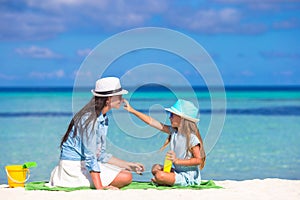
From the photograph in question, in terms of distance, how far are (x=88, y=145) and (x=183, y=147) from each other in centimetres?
116

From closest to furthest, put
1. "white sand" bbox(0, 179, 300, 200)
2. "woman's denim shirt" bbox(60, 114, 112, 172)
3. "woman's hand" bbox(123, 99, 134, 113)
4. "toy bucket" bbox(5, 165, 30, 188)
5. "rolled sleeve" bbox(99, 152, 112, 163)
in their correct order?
1. "white sand" bbox(0, 179, 300, 200)
2. "woman's denim shirt" bbox(60, 114, 112, 172)
3. "woman's hand" bbox(123, 99, 134, 113)
4. "rolled sleeve" bbox(99, 152, 112, 163)
5. "toy bucket" bbox(5, 165, 30, 188)

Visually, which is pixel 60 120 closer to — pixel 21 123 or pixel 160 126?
pixel 21 123

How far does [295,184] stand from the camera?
26.6 feet

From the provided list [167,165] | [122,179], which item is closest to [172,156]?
[167,165]

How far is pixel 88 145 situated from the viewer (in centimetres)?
726

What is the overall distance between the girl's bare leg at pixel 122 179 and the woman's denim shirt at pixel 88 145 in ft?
1.11

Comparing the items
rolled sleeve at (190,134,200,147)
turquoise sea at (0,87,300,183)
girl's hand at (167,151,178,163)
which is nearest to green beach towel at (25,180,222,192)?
girl's hand at (167,151,178,163)

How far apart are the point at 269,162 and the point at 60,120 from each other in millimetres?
11850

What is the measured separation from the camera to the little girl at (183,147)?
7.59 m

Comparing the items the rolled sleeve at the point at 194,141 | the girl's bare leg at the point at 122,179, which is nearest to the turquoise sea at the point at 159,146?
the rolled sleeve at the point at 194,141

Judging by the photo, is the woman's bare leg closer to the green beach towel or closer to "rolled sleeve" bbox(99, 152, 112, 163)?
the green beach towel

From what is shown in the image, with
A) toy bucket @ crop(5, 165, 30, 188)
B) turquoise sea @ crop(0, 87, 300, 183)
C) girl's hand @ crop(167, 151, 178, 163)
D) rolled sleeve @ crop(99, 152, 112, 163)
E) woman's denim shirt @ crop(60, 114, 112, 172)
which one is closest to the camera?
woman's denim shirt @ crop(60, 114, 112, 172)

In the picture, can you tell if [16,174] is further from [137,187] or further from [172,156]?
[172,156]

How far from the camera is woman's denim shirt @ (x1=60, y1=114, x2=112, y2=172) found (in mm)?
7234
